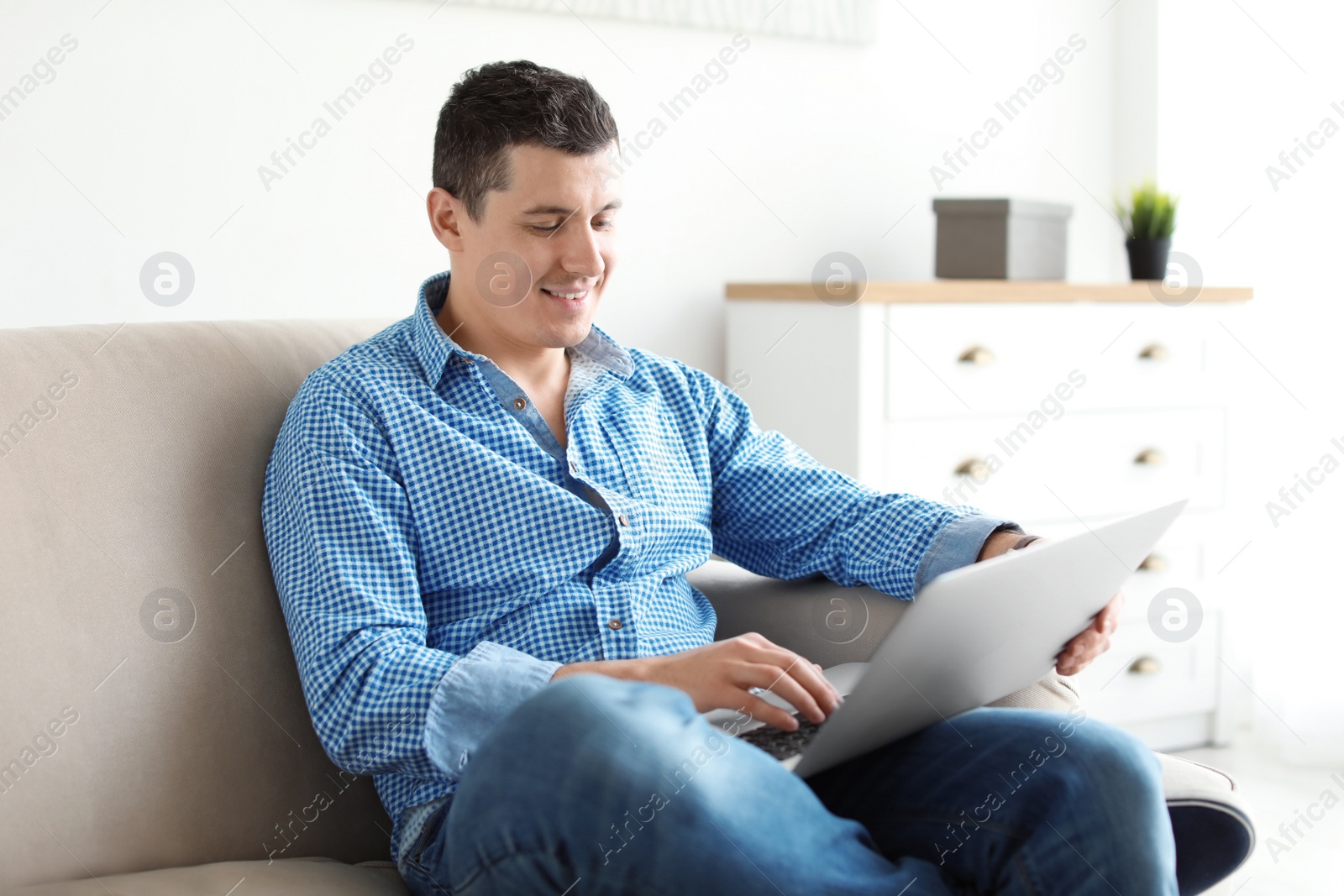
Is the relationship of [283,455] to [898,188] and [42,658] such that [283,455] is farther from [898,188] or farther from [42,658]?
[898,188]

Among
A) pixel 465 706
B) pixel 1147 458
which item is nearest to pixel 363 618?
pixel 465 706

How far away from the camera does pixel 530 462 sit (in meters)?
1.31

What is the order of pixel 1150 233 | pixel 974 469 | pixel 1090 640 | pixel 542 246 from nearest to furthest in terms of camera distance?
pixel 1090 640 → pixel 542 246 → pixel 974 469 → pixel 1150 233

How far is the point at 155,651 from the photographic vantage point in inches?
46.1

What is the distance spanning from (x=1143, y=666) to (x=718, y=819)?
1820 mm

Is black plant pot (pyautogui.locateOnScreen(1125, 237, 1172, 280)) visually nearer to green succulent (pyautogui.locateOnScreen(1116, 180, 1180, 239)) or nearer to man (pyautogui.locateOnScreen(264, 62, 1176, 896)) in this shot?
green succulent (pyautogui.locateOnScreen(1116, 180, 1180, 239))

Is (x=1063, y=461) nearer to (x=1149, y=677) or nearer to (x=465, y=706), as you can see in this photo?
(x=1149, y=677)

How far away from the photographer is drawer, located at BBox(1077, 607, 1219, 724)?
2.40 metres

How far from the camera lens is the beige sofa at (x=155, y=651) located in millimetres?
1083

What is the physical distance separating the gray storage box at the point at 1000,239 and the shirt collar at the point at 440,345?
3.67 feet

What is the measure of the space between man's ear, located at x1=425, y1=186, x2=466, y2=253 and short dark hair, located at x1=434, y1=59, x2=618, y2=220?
0.01 meters

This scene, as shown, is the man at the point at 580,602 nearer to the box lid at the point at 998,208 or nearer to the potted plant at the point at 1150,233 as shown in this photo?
the box lid at the point at 998,208

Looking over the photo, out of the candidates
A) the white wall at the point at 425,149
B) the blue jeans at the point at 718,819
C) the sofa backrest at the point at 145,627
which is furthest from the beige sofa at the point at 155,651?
the white wall at the point at 425,149

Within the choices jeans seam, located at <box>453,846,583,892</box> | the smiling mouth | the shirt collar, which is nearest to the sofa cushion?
jeans seam, located at <box>453,846,583,892</box>
